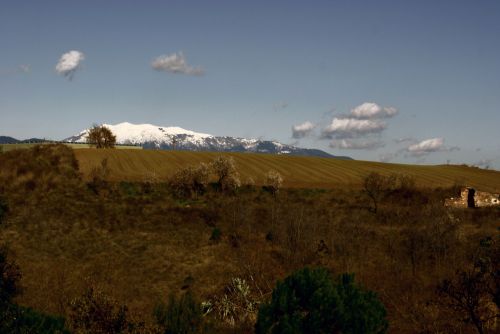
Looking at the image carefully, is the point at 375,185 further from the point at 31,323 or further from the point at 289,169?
the point at 31,323

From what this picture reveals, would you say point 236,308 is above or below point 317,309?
below

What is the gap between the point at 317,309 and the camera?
16.6 m

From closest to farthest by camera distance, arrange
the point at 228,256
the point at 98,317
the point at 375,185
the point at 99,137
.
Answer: the point at 98,317 < the point at 228,256 < the point at 375,185 < the point at 99,137

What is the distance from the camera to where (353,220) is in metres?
59.2

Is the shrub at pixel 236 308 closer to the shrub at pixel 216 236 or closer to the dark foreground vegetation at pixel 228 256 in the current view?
the dark foreground vegetation at pixel 228 256

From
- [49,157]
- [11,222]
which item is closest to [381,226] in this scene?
[11,222]

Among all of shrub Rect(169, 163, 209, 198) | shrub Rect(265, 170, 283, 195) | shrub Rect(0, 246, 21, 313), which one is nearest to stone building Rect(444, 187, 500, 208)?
shrub Rect(265, 170, 283, 195)

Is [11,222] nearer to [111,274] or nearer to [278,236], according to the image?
[111,274]

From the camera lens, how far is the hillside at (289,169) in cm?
8912

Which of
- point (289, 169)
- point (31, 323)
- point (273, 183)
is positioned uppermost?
point (289, 169)

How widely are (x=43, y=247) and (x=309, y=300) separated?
3810cm

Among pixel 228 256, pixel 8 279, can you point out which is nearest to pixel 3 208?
pixel 8 279

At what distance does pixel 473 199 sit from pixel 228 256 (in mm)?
47194

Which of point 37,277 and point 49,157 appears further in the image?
point 49,157
